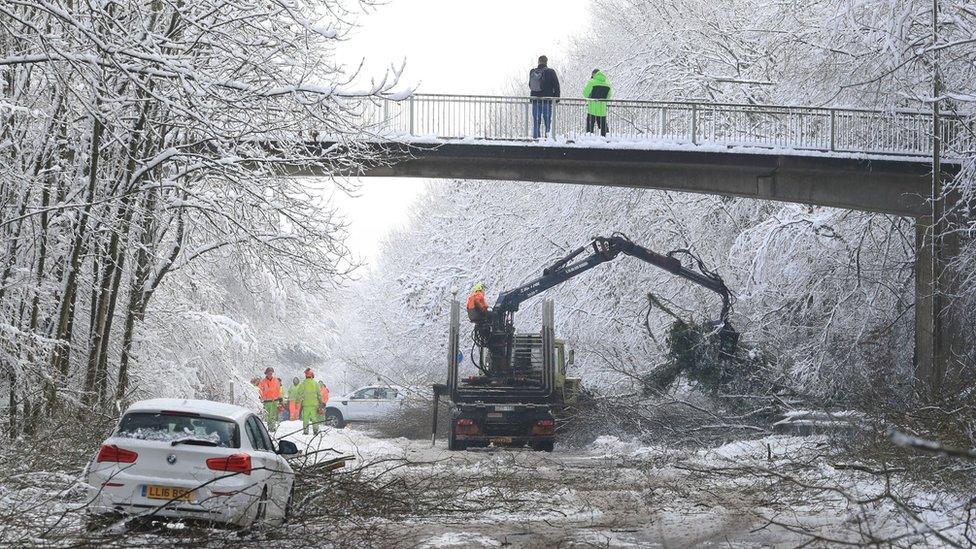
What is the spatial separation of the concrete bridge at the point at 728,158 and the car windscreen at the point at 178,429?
1463 cm

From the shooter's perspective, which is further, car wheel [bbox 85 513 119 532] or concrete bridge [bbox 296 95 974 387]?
concrete bridge [bbox 296 95 974 387]

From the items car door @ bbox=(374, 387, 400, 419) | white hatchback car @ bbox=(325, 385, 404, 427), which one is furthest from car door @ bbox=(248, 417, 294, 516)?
white hatchback car @ bbox=(325, 385, 404, 427)

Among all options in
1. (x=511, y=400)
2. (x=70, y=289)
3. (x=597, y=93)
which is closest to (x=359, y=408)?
(x=597, y=93)

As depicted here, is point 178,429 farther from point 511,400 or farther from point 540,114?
point 540,114

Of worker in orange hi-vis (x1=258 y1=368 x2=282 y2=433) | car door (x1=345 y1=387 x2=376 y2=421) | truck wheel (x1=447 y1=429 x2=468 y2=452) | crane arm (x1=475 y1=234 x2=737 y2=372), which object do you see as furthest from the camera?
car door (x1=345 y1=387 x2=376 y2=421)

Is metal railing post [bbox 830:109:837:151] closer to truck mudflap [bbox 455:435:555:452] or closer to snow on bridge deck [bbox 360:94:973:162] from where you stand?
snow on bridge deck [bbox 360:94:973:162]

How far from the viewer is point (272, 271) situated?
64.3 feet

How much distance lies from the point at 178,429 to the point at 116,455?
59 centimetres

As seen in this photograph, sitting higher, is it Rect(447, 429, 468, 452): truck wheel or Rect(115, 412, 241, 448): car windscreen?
Rect(115, 412, 241, 448): car windscreen

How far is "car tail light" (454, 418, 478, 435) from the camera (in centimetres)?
2495

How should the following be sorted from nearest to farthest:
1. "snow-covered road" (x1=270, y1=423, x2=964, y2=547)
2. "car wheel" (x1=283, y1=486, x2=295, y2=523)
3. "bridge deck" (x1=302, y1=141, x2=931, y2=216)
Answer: "snow-covered road" (x1=270, y1=423, x2=964, y2=547) → "car wheel" (x1=283, y1=486, x2=295, y2=523) → "bridge deck" (x1=302, y1=141, x2=931, y2=216)

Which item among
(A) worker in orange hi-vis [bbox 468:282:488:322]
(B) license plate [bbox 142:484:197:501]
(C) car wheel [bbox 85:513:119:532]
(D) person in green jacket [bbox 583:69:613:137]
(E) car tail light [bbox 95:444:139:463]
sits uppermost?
(D) person in green jacket [bbox 583:69:613:137]

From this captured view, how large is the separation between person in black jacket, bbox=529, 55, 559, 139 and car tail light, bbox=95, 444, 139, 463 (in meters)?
17.5

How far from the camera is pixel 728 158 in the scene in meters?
26.8
